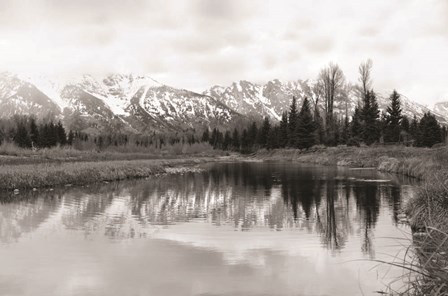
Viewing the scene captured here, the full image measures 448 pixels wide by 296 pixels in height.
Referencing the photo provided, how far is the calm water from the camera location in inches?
354

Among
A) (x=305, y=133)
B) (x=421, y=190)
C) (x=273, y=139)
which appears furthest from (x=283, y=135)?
(x=421, y=190)

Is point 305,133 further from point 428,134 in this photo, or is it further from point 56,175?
point 56,175

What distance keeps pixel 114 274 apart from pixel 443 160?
22.3 metres

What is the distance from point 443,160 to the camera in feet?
82.8

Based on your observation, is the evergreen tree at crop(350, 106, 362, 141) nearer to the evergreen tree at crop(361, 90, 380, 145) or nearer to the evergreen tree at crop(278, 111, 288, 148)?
the evergreen tree at crop(361, 90, 380, 145)

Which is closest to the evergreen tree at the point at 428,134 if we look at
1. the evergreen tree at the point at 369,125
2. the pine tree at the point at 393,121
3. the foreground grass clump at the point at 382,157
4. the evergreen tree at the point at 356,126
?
the pine tree at the point at 393,121

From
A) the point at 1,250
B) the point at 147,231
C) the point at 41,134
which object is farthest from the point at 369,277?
the point at 41,134

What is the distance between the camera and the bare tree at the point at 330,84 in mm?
83312

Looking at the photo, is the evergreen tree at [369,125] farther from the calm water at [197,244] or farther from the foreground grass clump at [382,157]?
the calm water at [197,244]

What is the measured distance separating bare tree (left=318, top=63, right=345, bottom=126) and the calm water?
204ft

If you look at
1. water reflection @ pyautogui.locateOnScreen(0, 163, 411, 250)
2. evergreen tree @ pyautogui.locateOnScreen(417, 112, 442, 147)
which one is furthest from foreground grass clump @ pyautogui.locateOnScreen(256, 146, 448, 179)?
evergreen tree @ pyautogui.locateOnScreen(417, 112, 442, 147)

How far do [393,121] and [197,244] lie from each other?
247 ft

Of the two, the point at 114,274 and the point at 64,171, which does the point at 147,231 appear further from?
the point at 64,171

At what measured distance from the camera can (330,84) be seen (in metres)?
83.8
